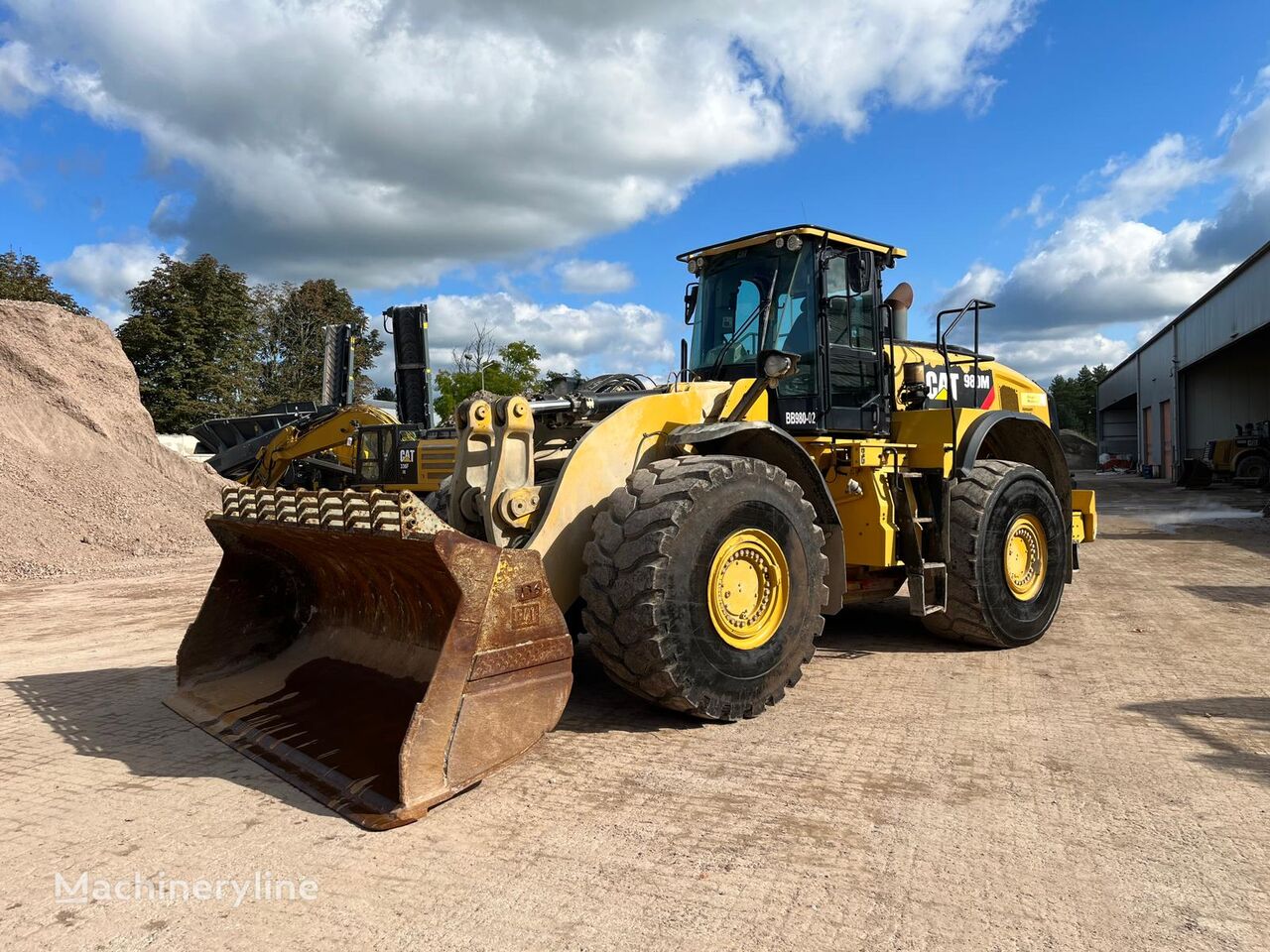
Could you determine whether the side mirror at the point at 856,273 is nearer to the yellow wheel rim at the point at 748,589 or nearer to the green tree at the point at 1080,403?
the yellow wheel rim at the point at 748,589

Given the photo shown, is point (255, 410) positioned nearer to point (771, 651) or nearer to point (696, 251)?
point (696, 251)

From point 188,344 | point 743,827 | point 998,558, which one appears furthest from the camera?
point 188,344

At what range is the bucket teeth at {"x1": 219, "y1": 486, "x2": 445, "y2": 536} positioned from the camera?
3.70 m

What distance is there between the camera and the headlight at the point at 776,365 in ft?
17.3

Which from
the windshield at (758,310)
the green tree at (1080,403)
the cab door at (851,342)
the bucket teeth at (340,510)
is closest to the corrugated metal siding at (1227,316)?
the cab door at (851,342)

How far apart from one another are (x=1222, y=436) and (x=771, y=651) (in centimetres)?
3688

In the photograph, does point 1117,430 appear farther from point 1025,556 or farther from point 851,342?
point 851,342

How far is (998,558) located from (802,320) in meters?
2.23

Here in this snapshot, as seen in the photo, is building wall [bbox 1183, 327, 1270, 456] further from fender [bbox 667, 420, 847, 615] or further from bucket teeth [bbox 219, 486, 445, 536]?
bucket teeth [bbox 219, 486, 445, 536]

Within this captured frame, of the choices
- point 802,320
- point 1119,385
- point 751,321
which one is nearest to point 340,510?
point 751,321

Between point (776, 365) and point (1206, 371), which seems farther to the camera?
point (1206, 371)

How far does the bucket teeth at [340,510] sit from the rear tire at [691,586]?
882mm

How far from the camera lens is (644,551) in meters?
4.07

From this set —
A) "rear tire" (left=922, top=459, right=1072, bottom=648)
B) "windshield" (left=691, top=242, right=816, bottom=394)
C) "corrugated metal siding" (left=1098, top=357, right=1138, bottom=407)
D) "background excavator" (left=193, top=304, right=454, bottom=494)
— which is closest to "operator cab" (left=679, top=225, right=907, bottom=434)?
"windshield" (left=691, top=242, right=816, bottom=394)
